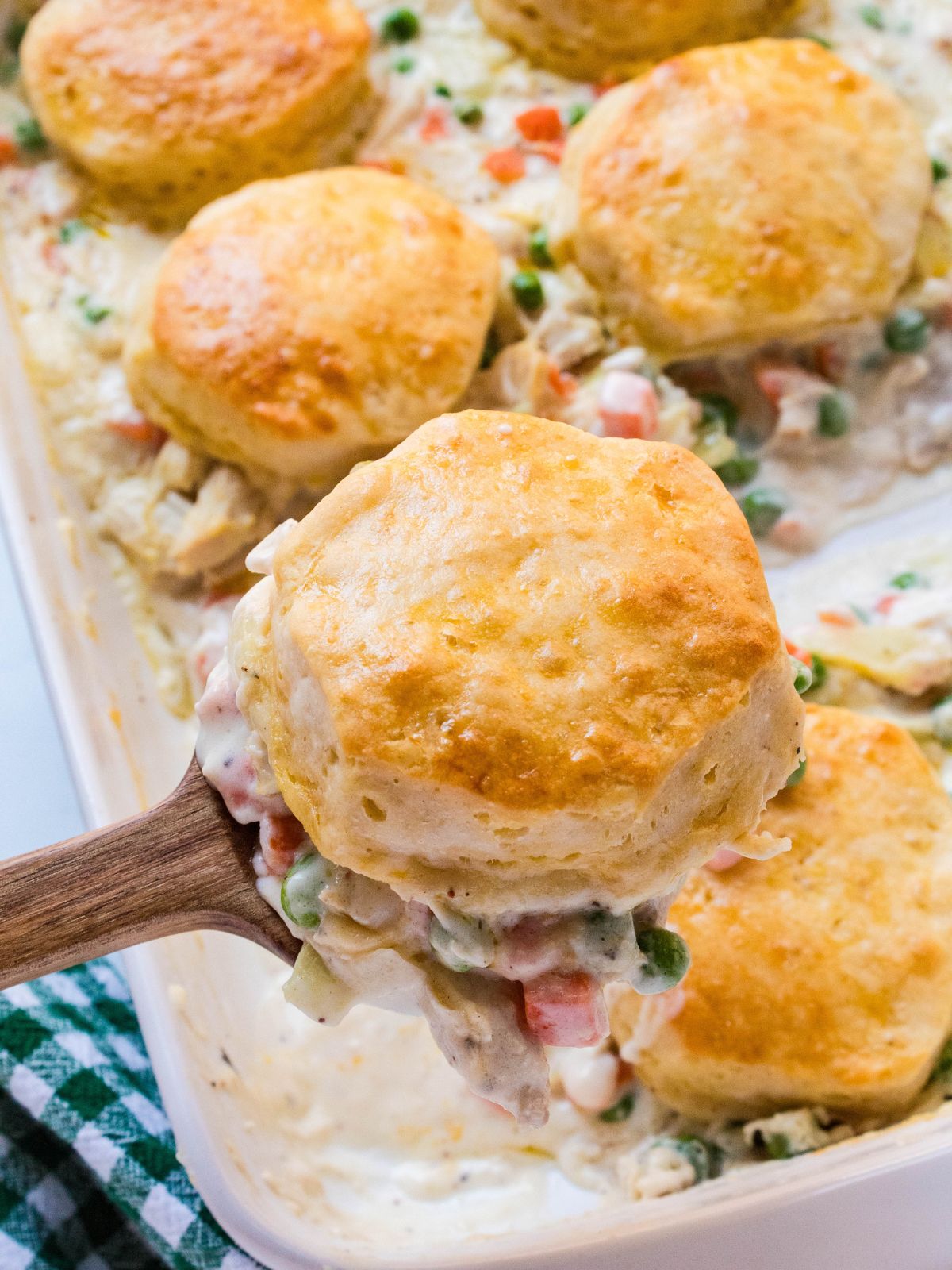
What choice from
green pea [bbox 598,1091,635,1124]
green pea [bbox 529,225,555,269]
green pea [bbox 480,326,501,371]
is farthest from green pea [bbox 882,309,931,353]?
green pea [bbox 598,1091,635,1124]

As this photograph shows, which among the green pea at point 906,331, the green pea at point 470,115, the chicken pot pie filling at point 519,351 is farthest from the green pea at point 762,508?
the green pea at point 470,115

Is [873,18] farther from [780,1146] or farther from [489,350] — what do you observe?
[780,1146]

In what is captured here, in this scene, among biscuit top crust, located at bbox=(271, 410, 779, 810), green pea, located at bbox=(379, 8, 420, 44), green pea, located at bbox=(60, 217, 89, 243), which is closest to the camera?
biscuit top crust, located at bbox=(271, 410, 779, 810)

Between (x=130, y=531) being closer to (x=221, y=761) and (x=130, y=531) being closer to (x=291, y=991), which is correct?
(x=221, y=761)

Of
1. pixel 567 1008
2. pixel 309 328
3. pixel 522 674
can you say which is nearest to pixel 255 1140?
pixel 567 1008

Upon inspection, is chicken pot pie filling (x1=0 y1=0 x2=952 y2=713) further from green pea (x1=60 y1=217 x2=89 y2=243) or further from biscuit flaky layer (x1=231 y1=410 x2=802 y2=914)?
biscuit flaky layer (x1=231 y1=410 x2=802 y2=914)

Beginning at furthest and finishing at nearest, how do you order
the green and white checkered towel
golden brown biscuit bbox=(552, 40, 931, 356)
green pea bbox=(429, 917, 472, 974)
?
golden brown biscuit bbox=(552, 40, 931, 356) < the green and white checkered towel < green pea bbox=(429, 917, 472, 974)
